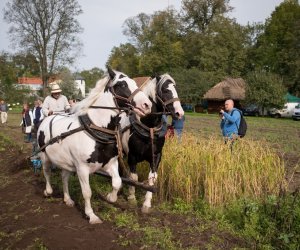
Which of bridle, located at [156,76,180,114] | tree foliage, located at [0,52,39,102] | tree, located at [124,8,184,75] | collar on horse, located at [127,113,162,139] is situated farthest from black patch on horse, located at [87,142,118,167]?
tree, located at [124,8,184,75]

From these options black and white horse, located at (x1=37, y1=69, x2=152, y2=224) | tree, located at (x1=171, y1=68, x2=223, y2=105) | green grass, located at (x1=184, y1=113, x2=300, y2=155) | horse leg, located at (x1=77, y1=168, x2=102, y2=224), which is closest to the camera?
black and white horse, located at (x1=37, y1=69, x2=152, y2=224)

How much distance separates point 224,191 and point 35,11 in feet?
120

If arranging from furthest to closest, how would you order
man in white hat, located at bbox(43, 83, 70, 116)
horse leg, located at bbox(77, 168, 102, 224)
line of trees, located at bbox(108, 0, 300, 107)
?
1. line of trees, located at bbox(108, 0, 300, 107)
2. man in white hat, located at bbox(43, 83, 70, 116)
3. horse leg, located at bbox(77, 168, 102, 224)

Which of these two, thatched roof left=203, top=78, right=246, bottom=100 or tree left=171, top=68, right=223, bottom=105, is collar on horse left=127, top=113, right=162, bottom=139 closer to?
thatched roof left=203, top=78, right=246, bottom=100

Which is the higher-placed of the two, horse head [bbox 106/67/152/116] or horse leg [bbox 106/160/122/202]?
horse head [bbox 106/67/152/116]

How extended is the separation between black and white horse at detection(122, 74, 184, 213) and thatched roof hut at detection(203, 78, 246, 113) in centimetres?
3669

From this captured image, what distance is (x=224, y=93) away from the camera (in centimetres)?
4269

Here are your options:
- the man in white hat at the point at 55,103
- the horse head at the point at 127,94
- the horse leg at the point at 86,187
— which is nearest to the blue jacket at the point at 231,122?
the horse head at the point at 127,94

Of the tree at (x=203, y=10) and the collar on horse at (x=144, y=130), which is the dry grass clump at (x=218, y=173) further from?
the tree at (x=203, y=10)

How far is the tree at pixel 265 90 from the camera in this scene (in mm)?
34875

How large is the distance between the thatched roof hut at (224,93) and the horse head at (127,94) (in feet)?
124

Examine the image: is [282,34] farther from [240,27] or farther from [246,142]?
[246,142]

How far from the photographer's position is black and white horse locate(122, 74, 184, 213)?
571 centimetres

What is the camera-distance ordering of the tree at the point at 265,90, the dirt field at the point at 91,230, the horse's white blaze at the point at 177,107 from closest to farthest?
the dirt field at the point at 91,230, the horse's white blaze at the point at 177,107, the tree at the point at 265,90
